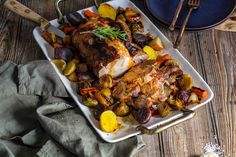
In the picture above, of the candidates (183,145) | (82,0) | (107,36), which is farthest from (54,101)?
(82,0)

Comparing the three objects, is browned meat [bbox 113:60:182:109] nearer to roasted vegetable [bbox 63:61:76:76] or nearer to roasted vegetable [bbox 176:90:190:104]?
roasted vegetable [bbox 176:90:190:104]

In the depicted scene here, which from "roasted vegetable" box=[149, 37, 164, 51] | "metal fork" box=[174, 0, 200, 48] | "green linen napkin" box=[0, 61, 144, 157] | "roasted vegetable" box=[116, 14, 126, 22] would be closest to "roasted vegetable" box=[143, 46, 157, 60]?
"roasted vegetable" box=[149, 37, 164, 51]

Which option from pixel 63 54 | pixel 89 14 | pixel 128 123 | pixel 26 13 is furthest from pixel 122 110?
pixel 26 13

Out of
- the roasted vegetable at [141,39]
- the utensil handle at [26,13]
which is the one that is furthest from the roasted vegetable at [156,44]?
the utensil handle at [26,13]

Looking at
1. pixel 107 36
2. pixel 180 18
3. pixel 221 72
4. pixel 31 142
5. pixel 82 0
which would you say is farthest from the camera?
pixel 82 0

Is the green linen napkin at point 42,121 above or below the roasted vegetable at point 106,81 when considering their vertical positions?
below

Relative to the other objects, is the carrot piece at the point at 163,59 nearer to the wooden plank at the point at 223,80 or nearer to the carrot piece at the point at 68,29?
the wooden plank at the point at 223,80

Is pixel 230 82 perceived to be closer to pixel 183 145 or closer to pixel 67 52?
pixel 183 145
